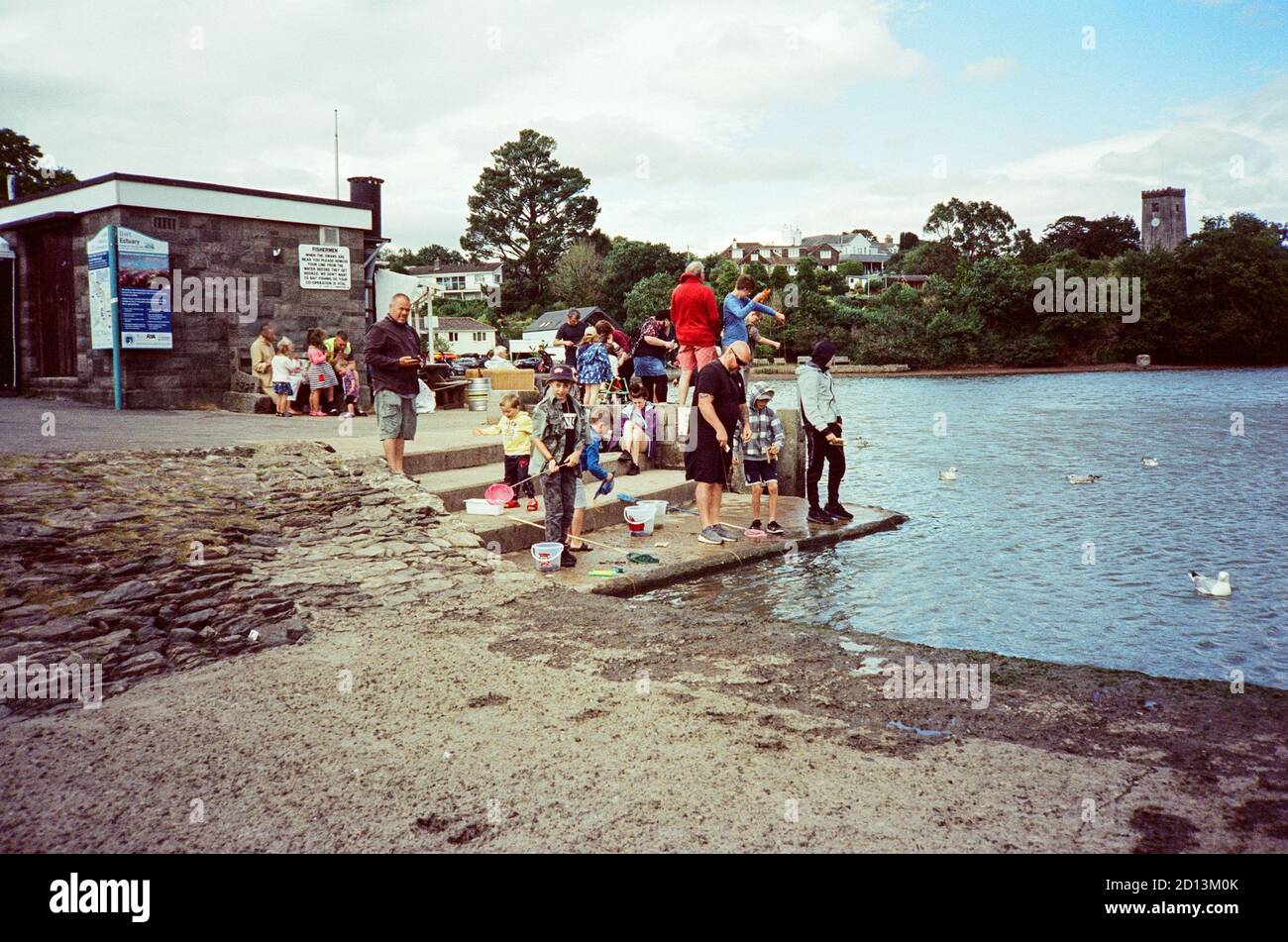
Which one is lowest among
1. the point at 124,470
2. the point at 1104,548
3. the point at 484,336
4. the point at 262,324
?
the point at 1104,548

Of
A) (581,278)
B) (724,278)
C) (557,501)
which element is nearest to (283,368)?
(557,501)

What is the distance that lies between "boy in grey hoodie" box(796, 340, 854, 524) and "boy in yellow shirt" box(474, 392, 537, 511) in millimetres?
3273

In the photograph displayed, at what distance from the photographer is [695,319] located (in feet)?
39.2

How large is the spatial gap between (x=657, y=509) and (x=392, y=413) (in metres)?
3.05

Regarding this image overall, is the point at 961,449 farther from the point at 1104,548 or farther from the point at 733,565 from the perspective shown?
the point at 733,565

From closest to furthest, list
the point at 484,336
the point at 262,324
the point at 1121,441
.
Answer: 1. the point at 262,324
2. the point at 1121,441
3. the point at 484,336

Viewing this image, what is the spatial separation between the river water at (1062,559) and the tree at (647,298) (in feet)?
164

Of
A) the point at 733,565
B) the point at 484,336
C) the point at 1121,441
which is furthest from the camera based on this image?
the point at 484,336

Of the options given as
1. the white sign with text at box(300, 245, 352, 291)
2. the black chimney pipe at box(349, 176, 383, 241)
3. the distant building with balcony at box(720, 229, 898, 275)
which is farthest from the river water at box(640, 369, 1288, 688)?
the distant building with balcony at box(720, 229, 898, 275)

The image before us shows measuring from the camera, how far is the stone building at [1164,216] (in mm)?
95812
